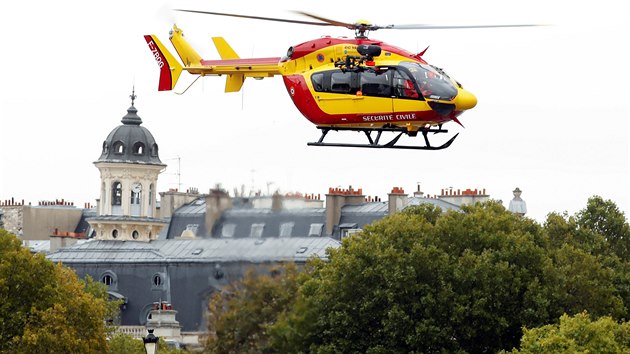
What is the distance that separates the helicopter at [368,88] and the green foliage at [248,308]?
6178 millimetres

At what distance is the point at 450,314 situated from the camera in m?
143

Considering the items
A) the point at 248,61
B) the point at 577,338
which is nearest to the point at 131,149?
the point at 577,338

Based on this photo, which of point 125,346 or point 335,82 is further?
point 125,346

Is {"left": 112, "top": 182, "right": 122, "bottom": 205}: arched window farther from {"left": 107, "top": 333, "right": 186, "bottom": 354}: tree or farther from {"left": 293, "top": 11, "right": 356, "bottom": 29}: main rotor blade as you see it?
{"left": 293, "top": 11, "right": 356, "bottom": 29}: main rotor blade

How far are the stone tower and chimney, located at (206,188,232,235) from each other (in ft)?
232

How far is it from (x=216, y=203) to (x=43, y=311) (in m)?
37.9

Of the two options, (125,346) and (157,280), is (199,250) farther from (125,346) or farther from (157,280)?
(157,280)

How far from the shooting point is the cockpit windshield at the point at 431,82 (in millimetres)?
110062

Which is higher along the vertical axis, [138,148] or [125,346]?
[138,148]

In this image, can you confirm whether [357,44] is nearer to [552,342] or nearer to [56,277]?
[552,342]

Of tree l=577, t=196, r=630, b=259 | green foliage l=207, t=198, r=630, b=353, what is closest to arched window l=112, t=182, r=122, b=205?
tree l=577, t=196, r=630, b=259

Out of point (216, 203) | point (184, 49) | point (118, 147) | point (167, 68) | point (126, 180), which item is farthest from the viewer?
point (118, 147)

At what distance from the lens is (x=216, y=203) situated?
361 ft

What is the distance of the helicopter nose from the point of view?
362ft
